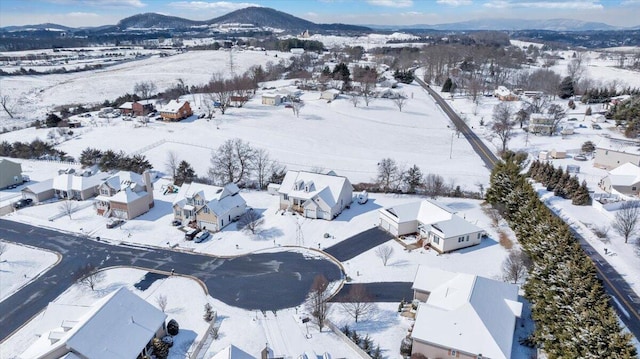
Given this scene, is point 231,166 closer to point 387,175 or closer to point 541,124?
point 387,175

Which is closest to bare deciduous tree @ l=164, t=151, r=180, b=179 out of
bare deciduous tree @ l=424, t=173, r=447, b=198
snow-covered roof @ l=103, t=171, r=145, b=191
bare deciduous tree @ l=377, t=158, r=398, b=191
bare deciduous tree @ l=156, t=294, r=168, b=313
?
snow-covered roof @ l=103, t=171, r=145, b=191

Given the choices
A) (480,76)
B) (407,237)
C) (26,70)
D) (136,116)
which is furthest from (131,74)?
(407,237)

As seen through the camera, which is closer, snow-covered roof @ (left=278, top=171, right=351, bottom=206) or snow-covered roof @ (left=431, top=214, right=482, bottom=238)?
snow-covered roof @ (left=431, top=214, right=482, bottom=238)

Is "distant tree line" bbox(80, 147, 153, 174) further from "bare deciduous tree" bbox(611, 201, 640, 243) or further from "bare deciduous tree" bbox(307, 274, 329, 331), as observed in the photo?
"bare deciduous tree" bbox(611, 201, 640, 243)

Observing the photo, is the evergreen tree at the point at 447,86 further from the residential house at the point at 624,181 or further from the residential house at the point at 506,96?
the residential house at the point at 624,181

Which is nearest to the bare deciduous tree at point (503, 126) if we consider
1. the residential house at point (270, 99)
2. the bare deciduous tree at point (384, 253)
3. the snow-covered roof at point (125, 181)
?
the bare deciduous tree at point (384, 253)

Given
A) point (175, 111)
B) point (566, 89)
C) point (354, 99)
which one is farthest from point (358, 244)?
point (566, 89)
